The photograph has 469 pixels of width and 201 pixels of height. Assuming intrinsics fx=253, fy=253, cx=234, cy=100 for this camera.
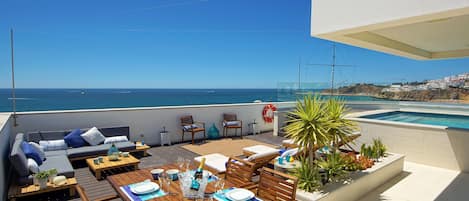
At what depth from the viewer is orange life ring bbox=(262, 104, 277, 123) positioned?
973cm

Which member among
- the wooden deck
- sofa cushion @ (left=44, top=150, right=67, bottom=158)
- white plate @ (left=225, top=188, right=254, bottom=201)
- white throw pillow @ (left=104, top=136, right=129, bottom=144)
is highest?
white plate @ (left=225, top=188, right=254, bottom=201)

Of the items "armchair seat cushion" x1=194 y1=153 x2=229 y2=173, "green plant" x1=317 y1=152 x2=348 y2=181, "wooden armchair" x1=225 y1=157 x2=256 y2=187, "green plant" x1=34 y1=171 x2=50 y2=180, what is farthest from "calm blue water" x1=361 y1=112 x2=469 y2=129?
"green plant" x1=34 y1=171 x2=50 y2=180

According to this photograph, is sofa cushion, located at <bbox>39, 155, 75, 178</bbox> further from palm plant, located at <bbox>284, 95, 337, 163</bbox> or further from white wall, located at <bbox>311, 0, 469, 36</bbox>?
white wall, located at <bbox>311, 0, 469, 36</bbox>

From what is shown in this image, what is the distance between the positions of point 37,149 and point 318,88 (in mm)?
9386

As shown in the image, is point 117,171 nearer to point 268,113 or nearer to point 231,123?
point 231,123

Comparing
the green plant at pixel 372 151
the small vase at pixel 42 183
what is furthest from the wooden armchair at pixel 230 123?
the small vase at pixel 42 183

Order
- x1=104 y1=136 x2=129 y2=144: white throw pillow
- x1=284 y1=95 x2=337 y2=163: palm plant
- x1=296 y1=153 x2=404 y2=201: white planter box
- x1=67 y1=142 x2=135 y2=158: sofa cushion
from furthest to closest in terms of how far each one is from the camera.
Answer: x1=104 y1=136 x2=129 y2=144: white throw pillow → x1=67 y1=142 x2=135 y2=158: sofa cushion → x1=284 y1=95 x2=337 y2=163: palm plant → x1=296 y1=153 x2=404 y2=201: white planter box

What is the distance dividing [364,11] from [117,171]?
529cm

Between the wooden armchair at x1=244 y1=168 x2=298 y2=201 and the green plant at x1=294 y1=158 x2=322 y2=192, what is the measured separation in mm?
593

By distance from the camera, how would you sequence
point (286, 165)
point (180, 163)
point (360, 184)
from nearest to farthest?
point (180, 163) < point (360, 184) < point (286, 165)

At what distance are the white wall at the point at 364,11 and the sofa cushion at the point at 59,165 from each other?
449 cm

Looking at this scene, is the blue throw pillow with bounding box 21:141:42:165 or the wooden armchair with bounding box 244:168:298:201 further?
the blue throw pillow with bounding box 21:141:42:165

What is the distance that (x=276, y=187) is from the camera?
2.81 meters

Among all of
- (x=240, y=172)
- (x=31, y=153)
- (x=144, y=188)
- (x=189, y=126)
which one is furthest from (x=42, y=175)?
(x=189, y=126)
